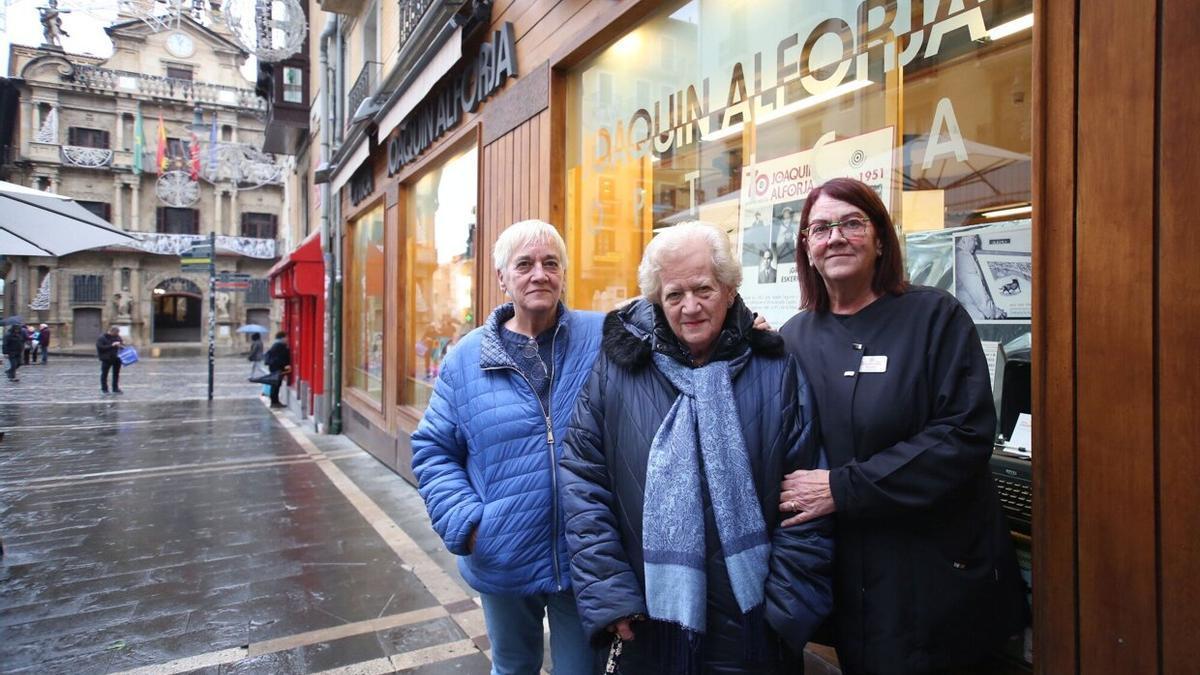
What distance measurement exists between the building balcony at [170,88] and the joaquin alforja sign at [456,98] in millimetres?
33263

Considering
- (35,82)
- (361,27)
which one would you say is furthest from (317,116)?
(35,82)

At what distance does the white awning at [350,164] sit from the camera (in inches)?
345

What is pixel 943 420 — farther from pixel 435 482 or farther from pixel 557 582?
pixel 435 482

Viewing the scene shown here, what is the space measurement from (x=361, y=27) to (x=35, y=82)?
3643cm

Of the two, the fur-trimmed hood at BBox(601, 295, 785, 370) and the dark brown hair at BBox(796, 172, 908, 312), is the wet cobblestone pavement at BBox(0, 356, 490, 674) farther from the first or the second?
the dark brown hair at BBox(796, 172, 908, 312)

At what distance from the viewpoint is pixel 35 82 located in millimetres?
34625

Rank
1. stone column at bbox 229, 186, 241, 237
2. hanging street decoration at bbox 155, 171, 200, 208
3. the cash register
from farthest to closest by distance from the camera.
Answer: stone column at bbox 229, 186, 241, 237, hanging street decoration at bbox 155, 171, 200, 208, the cash register

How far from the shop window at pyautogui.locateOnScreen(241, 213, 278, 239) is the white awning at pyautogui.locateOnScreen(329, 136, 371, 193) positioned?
33.3m

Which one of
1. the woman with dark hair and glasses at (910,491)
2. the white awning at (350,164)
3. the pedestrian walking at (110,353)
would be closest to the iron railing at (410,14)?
the white awning at (350,164)

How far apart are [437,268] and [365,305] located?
3.49 metres

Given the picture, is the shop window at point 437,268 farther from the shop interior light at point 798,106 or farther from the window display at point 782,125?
the shop interior light at point 798,106

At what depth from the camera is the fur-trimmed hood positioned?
5.86 ft

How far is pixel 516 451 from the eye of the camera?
6.96 feet

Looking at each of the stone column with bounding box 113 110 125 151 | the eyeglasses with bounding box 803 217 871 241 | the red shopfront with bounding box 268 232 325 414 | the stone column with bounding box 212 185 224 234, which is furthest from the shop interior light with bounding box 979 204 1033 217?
→ the stone column with bounding box 113 110 125 151
